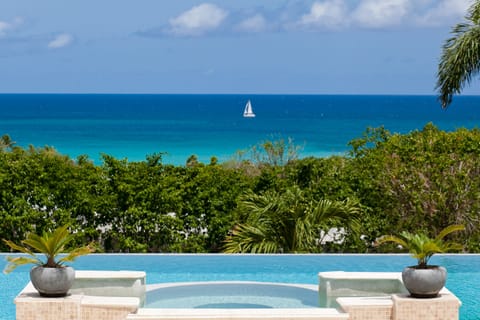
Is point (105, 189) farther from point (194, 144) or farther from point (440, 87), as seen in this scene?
point (194, 144)

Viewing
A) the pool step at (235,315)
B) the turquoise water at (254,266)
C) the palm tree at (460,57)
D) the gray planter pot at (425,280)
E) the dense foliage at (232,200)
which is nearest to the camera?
the pool step at (235,315)

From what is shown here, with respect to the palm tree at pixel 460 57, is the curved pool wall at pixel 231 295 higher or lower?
lower

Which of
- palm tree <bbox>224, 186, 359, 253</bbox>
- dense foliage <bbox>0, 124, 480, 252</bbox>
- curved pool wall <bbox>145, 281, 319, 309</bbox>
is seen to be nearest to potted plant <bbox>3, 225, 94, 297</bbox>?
curved pool wall <bbox>145, 281, 319, 309</bbox>

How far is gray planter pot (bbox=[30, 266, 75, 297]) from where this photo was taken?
776 centimetres

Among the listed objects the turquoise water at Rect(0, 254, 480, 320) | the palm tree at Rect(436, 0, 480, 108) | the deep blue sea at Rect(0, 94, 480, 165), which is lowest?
the turquoise water at Rect(0, 254, 480, 320)

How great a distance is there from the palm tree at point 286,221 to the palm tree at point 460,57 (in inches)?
235

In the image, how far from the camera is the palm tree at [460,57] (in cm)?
1709

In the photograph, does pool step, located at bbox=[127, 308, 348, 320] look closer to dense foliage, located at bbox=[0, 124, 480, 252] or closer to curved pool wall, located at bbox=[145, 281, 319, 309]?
curved pool wall, located at bbox=[145, 281, 319, 309]

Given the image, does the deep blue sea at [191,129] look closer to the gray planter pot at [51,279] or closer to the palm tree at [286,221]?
the palm tree at [286,221]

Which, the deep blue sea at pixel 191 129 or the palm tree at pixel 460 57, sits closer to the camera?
the palm tree at pixel 460 57

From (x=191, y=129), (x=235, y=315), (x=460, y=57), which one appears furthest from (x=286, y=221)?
(x=191, y=129)

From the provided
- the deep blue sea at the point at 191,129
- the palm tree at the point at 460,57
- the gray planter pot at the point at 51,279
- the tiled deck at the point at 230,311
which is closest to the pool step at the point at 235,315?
the tiled deck at the point at 230,311

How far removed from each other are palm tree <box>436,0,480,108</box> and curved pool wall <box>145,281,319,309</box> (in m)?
8.75

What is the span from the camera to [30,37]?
95.8 metres
